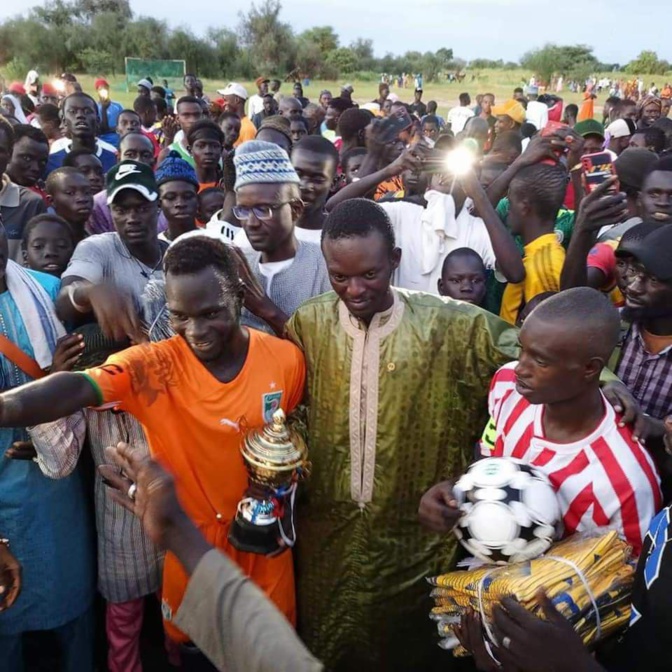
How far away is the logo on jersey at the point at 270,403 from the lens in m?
2.36

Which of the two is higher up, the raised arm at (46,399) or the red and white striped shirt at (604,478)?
the raised arm at (46,399)

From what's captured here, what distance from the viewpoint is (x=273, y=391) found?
2.40 m

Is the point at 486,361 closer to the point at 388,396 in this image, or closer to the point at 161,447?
the point at 388,396

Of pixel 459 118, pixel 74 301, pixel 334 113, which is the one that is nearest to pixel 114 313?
pixel 74 301

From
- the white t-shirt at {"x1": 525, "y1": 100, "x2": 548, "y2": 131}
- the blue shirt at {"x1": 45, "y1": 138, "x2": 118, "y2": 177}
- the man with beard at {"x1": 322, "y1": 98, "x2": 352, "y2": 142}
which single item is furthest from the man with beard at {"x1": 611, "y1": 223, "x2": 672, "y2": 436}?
the white t-shirt at {"x1": 525, "y1": 100, "x2": 548, "y2": 131}

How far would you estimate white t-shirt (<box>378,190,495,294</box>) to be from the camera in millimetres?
3588

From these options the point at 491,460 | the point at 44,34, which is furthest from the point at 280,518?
the point at 44,34

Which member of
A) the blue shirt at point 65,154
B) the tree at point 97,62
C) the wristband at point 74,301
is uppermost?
the tree at point 97,62

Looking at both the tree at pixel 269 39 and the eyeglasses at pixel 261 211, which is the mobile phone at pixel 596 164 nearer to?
the eyeglasses at pixel 261 211

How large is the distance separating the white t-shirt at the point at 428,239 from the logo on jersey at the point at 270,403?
4.68 ft

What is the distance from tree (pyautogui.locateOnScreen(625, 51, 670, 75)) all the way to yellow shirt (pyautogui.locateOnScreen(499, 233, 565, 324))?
4485 cm

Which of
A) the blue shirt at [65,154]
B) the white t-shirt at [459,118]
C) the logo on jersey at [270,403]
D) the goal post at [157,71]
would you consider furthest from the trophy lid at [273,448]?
the goal post at [157,71]

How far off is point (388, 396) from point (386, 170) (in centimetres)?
174

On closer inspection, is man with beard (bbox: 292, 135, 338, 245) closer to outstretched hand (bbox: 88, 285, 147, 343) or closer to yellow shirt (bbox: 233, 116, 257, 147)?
outstretched hand (bbox: 88, 285, 147, 343)
